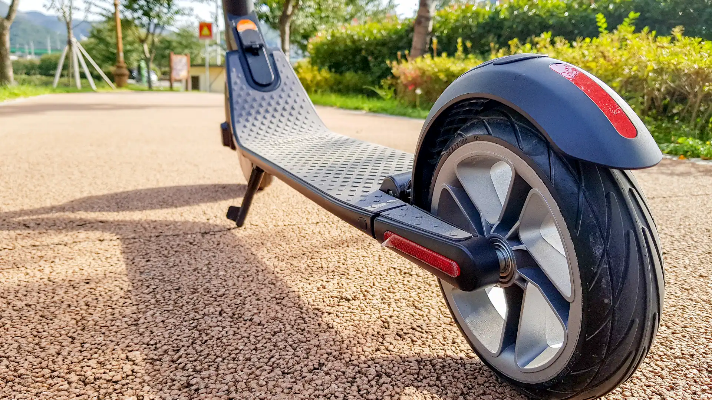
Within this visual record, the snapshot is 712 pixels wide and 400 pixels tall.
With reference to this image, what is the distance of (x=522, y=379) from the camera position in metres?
1.06

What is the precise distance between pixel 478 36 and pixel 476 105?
32.8 feet

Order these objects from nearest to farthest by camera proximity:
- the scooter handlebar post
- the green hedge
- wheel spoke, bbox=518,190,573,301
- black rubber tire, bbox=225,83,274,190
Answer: wheel spoke, bbox=518,190,573,301, black rubber tire, bbox=225,83,274,190, the scooter handlebar post, the green hedge

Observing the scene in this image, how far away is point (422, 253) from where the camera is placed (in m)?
1.11

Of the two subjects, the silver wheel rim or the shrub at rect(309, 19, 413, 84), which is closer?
the silver wheel rim

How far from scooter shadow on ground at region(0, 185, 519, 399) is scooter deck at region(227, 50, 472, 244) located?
0.35 meters

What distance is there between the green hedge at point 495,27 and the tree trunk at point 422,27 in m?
0.83

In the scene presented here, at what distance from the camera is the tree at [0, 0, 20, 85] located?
1236 cm

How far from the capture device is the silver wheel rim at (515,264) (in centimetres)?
98

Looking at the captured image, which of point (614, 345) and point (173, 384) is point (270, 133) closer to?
point (173, 384)

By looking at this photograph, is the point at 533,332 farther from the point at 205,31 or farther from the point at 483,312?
the point at 205,31

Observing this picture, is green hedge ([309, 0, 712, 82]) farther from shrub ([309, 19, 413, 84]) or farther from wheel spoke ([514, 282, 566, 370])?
wheel spoke ([514, 282, 566, 370])

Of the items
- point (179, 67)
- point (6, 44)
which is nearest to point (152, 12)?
point (179, 67)

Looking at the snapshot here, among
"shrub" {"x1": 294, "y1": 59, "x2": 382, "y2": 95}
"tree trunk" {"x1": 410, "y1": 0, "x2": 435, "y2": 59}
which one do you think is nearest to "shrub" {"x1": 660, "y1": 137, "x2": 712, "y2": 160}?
"tree trunk" {"x1": 410, "y1": 0, "x2": 435, "y2": 59}

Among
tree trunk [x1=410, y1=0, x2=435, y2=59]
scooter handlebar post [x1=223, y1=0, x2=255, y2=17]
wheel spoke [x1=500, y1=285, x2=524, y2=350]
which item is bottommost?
wheel spoke [x1=500, y1=285, x2=524, y2=350]
